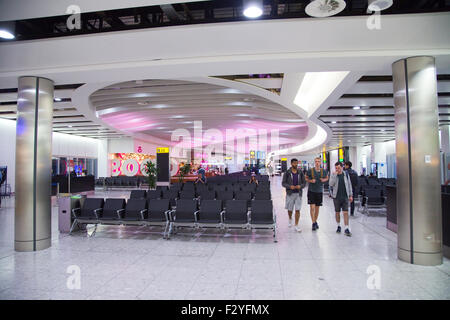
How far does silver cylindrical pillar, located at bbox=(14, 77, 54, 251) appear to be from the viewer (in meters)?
5.55

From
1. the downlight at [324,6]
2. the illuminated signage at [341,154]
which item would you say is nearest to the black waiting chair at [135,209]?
the downlight at [324,6]

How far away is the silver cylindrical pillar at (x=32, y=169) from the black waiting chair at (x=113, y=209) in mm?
1404

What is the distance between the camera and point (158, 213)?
679 cm

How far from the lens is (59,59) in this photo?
550 cm

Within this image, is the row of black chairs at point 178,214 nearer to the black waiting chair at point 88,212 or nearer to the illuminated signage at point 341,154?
the black waiting chair at point 88,212

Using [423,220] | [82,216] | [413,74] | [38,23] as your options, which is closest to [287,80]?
[413,74]

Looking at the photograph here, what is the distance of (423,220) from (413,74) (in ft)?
8.20

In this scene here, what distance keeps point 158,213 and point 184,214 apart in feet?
2.25

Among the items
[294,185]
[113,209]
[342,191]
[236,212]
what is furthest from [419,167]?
[113,209]

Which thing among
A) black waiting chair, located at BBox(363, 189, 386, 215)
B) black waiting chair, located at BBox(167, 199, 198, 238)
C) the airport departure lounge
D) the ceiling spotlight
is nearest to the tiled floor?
the airport departure lounge

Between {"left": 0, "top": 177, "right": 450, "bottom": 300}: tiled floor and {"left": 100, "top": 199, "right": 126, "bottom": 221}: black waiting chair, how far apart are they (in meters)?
0.52

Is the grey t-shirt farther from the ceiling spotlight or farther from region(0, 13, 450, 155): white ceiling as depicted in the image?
the ceiling spotlight

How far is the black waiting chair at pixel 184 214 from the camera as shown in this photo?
249 inches
